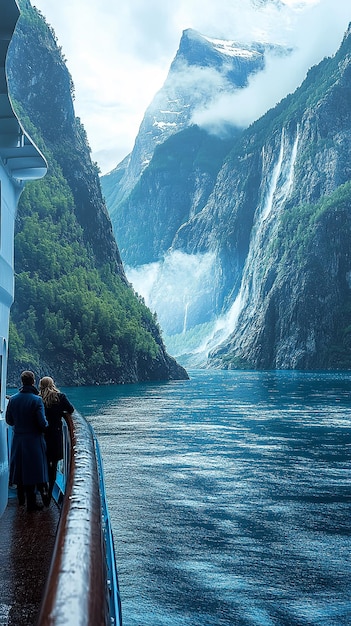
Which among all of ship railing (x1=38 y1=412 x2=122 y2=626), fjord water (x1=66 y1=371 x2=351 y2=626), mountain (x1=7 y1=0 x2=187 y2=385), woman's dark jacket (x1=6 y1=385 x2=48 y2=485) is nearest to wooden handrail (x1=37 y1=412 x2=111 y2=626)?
ship railing (x1=38 y1=412 x2=122 y2=626)

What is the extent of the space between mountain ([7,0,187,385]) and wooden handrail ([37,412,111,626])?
9718cm

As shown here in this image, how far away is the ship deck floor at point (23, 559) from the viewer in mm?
5226

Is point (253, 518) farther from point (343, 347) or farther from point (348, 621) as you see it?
point (343, 347)

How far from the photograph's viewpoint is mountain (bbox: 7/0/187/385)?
4486 inches

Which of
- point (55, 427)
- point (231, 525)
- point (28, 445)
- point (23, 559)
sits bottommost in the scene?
point (231, 525)

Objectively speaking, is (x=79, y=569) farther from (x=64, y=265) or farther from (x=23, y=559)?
Result: (x=64, y=265)

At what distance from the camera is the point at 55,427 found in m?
Answer: 9.28

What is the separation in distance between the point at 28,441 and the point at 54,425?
86 centimetres

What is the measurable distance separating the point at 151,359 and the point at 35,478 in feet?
403

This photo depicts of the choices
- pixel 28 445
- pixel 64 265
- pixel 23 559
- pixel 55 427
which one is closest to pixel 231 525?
pixel 55 427

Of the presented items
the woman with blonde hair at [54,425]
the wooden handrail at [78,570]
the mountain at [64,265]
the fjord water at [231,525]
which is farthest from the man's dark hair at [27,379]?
the mountain at [64,265]

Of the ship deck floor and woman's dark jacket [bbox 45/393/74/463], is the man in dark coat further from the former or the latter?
woman's dark jacket [bbox 45/393/74/463]

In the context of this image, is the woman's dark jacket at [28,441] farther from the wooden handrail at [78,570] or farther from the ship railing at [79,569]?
the wooden handrail at [78,570]

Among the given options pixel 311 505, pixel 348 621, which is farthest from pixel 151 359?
pixel 348 621
